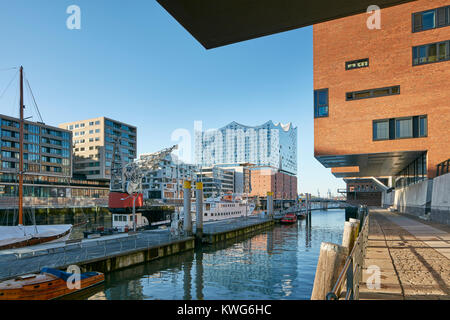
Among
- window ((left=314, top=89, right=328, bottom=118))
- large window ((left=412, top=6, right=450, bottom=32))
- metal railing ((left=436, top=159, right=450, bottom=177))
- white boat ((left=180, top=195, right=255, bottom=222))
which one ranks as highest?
large window ((left=412, top=6, right=450, bottom=32))

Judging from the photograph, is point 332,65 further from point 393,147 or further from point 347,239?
point 347,239

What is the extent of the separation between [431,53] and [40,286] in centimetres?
3680

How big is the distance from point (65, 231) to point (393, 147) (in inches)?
1441

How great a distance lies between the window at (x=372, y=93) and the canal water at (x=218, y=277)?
17.3 meters

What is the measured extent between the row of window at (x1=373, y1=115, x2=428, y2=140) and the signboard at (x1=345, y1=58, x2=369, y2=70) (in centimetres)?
617

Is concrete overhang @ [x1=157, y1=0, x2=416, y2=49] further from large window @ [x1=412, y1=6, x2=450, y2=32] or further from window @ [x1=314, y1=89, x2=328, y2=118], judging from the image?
large window @ [x1=412, y1=6, x2=450, y2=32]

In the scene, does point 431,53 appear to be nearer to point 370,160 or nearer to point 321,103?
point 321,103

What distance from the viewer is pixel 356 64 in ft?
105

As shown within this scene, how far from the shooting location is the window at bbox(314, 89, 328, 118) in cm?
3350

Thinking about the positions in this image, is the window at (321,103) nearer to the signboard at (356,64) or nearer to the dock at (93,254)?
the signboard at (356,64)

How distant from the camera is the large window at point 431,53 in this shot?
2818 centimetres

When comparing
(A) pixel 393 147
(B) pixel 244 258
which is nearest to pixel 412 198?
(A) pixel 393 147

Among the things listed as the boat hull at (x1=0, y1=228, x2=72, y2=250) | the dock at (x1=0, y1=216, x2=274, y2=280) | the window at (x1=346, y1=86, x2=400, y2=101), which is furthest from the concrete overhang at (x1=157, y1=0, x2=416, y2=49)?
the boat hull at (x1=0, y1=228, x2=72, y2=250)

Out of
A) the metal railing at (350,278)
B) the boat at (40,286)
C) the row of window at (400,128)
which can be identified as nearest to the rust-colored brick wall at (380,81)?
the row of window at (400,128)
